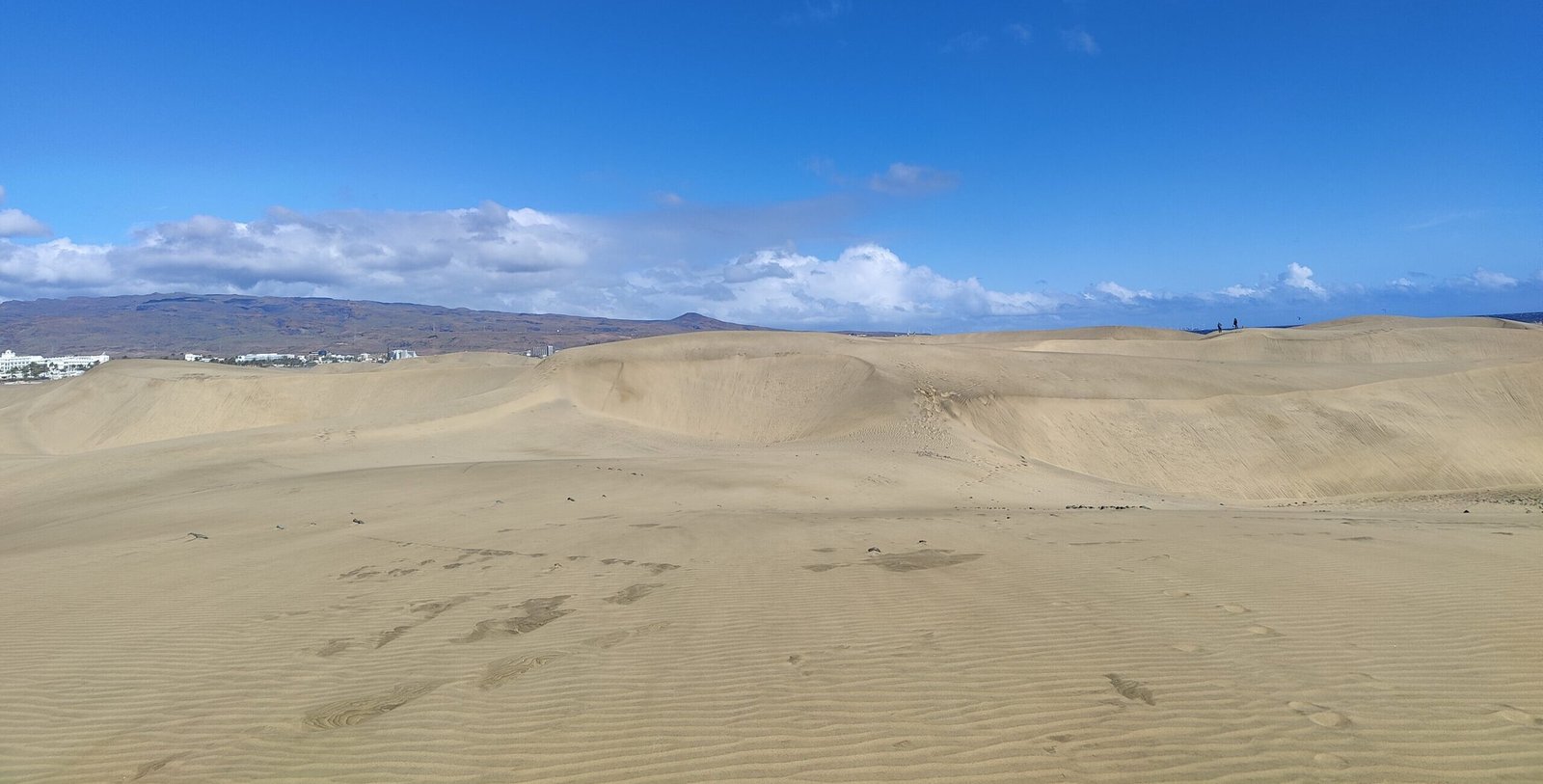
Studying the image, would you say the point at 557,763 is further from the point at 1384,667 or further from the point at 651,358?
the point at 651,358

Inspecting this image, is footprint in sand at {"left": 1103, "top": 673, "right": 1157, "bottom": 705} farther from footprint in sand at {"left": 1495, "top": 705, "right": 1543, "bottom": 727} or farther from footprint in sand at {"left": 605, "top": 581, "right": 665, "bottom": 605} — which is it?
footprint in sand at {"left": 605, "top": 581, "right": 665, "bottom": 605}

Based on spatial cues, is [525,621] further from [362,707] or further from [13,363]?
[13,363]

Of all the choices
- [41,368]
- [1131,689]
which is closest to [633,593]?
[1131,689]

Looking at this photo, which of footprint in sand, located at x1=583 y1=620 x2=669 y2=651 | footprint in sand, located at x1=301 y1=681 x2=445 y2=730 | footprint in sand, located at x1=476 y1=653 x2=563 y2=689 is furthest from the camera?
footprint in sand, located at x1=583 y1=620 x2=669 y2=651

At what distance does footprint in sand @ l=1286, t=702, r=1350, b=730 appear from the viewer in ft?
15.1

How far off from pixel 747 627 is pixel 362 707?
3.01 metres

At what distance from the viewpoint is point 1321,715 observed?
4.73 metres

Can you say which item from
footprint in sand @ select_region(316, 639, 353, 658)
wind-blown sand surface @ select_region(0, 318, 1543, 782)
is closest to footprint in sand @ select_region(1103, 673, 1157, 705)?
wind-blown sand surface @ select_region(0, 318, 1543, 782)

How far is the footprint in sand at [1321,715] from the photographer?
460cm

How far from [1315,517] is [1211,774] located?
11.9m

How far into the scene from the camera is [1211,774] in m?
4.10

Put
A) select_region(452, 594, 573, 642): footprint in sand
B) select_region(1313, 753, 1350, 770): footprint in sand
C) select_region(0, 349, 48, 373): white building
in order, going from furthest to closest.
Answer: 1. select_region(0, 349, 48, 373): white building
2. select_region(452, 594, 573, 642): footprint in sand
3. select_region(1313, 753, 1350, 770): footprint in sand

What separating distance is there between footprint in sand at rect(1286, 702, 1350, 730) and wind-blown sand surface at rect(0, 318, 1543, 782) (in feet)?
0.10

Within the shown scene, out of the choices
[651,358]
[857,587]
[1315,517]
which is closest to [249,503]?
[857,587]
